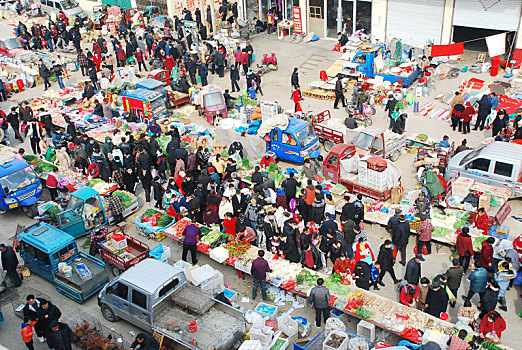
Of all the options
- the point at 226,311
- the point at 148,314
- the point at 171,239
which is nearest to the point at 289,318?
the point at 226,311

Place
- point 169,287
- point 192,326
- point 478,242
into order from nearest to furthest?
point 192,326 → point 169,287 → point 478,242

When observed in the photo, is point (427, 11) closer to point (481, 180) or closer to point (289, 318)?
point (481, 180)

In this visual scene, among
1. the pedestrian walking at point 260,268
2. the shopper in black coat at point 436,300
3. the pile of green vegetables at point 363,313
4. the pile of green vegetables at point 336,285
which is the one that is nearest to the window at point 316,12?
the pedestrian walking at point 260,268

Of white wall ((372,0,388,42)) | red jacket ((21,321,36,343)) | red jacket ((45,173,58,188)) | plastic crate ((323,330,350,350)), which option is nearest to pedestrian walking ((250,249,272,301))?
plastic crate ((323,330,350,350))

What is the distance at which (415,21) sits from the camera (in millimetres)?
31969

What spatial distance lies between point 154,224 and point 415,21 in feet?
67.4

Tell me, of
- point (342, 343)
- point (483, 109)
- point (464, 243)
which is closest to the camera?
point (342, 343)

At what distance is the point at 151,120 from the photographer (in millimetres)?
26219

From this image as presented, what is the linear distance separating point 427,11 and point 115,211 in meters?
21.1

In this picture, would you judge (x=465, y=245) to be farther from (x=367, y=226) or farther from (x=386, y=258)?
(x=367, y=226)

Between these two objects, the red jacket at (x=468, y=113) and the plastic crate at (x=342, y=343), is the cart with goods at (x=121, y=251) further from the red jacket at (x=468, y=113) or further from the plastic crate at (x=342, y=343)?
the red jacket at (x=468, y=113)

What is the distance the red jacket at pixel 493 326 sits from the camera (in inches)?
513

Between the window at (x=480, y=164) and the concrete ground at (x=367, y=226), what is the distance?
1.54 m

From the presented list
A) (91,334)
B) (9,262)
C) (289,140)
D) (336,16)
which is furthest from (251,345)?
(336,16)
